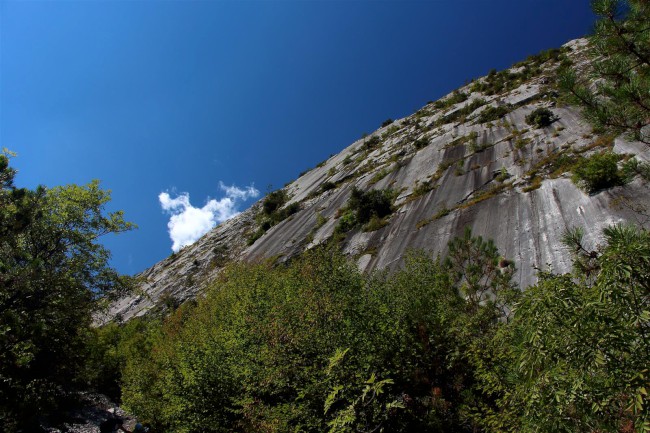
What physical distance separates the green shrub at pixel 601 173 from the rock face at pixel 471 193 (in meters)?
0.36

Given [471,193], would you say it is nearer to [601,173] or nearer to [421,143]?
[601,173]

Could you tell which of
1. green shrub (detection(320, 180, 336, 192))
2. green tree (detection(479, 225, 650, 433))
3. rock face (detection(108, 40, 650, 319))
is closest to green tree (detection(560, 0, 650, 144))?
rock face (detection(108, 40, 650, 319))

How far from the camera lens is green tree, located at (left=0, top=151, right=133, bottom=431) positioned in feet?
29.9

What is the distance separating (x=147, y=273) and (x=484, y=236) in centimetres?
4715

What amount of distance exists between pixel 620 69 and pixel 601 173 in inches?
406

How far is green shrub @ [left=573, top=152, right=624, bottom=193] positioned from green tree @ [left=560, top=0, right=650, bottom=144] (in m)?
9.88

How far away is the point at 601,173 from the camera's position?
13.3 m

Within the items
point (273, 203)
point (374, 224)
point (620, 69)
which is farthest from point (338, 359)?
point (273, 203)

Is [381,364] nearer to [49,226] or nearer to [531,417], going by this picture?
[531,417]

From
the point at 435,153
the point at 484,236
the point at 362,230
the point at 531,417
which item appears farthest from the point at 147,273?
the point at 531,417

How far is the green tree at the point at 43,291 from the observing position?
358 inches

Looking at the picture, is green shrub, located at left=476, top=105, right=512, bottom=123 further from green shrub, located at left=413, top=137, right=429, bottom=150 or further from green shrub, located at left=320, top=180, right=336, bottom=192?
green shrub, located at left=320, top=180, right=336, bottom=192

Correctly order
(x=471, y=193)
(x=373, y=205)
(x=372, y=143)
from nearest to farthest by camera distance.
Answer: (x=471, y=193) < (x=373, y=205) < (x=372, y=143)

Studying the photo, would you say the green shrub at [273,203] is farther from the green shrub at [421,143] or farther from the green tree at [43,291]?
the green tree at [43,291]
